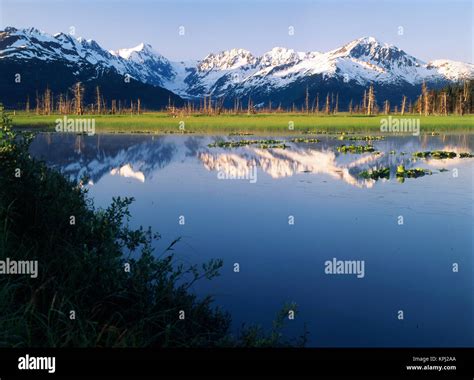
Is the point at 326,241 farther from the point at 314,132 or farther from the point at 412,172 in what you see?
the point at 314,132

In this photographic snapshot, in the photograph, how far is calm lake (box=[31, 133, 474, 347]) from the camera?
8.30 metres

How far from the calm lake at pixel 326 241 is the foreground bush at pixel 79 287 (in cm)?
107

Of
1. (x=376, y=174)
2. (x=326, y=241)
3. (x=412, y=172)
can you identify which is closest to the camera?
(x=326, y=241)

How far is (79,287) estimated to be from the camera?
759 centimetres

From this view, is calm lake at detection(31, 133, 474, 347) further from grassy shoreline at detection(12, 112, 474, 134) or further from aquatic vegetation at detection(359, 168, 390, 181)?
grassy shoreline at detection(12, 112, 474, 134)

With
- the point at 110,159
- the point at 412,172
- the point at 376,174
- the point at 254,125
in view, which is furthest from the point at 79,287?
the point at 254,125

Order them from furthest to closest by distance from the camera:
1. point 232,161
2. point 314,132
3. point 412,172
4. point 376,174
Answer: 1. point 314,132
2. point 232,161
3. point 412,172
4. point 376,174

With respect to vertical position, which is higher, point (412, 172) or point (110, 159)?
point (110, 159)

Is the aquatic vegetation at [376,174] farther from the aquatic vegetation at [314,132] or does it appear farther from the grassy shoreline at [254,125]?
the grassy shoreline at [254,125]

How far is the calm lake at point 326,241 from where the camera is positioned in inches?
327

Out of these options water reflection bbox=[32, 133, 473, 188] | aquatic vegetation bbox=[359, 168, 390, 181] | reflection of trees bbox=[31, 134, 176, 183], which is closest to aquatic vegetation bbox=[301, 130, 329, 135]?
water reflection bbox=[32, 133, 473, 188]

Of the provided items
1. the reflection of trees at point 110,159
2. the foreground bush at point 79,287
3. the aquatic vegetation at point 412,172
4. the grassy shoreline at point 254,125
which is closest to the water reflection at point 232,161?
the reflection of trees at point 110,159

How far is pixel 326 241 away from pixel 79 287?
6.64 m

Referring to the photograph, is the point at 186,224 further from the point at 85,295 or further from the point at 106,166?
the point at 106,166
